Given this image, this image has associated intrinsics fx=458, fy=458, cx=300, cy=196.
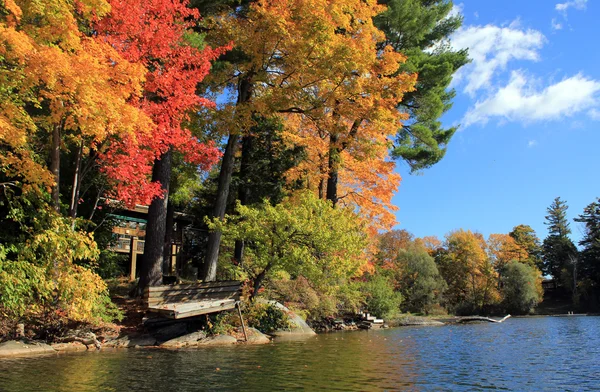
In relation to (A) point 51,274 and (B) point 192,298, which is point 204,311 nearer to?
(B) point 192,298

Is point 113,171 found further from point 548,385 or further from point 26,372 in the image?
point 548,385

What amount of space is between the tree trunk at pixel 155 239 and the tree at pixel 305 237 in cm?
178

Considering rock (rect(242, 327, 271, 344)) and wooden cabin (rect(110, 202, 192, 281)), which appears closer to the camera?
rock (rect(242, 327, 271, 344))

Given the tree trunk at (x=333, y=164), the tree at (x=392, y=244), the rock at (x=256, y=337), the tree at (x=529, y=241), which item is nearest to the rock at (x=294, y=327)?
the rock at (x=256, y=337)

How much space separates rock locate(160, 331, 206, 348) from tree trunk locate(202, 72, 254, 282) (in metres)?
2.52

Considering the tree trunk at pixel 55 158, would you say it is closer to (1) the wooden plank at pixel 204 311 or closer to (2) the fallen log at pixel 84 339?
(2) the fallen log at pixel 84 339

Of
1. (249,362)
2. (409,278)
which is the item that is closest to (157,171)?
(249,362)

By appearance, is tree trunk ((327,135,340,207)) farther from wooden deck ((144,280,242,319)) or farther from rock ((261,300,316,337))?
wooden deck ((144,280,242,319))

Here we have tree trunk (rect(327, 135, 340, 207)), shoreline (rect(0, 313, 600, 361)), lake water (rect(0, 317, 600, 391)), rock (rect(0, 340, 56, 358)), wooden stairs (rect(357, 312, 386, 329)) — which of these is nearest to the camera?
lake water (rect(0, 317, 600, 391))

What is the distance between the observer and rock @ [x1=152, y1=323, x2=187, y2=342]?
42.7 ft

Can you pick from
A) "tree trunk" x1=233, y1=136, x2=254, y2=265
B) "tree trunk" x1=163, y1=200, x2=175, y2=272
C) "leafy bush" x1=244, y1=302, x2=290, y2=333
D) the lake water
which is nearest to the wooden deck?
the lake water

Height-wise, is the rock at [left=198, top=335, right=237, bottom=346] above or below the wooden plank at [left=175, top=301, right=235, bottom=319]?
below

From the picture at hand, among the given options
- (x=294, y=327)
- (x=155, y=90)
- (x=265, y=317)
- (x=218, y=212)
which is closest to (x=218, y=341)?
(x=265, y=317)

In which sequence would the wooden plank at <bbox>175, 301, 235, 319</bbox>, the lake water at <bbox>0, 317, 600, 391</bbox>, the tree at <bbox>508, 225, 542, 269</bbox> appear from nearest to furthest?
the lake water at <bbox>0, 317, 600, 391</bbox>
the wooden plank at <bbox>175, 301, 235, 319</bbox>
the tree at <bbox>508, 225, 542, 269</bbox>
